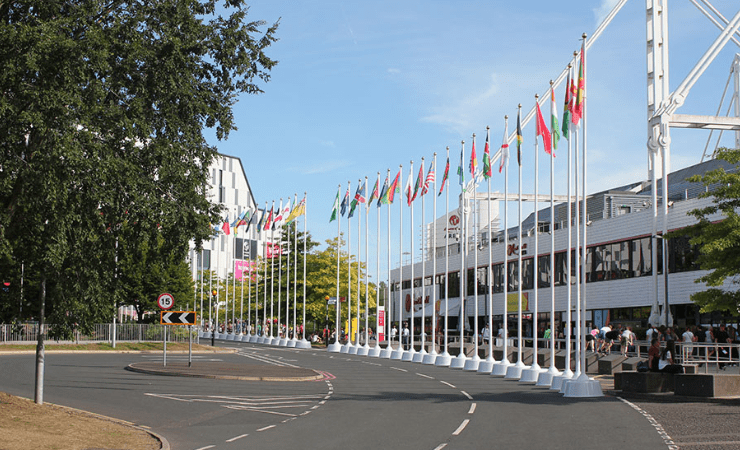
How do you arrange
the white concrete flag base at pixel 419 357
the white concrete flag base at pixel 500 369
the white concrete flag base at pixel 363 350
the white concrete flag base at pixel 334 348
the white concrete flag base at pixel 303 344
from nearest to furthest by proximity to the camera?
the white concrete flag base at pixel 500 369 → the white concrete flag base at pixel 419 357 → the white concrete flag base at pixel 363 350 → the white concrete flag base at pixel 334 348 → the white concrete flag base at pixel 303 344

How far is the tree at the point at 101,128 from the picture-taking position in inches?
541

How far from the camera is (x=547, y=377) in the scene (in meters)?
27.8

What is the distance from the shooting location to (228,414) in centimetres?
1869

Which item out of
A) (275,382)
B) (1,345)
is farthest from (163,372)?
(1,345)

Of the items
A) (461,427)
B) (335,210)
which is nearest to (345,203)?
(335,210)

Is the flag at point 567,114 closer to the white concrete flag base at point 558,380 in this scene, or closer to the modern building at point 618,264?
the white concrete flag base at point 558,380

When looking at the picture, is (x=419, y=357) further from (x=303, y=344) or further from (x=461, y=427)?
(x=461, y=427)

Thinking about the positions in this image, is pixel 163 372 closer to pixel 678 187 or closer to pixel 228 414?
pixel 228 414

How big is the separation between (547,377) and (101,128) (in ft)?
58.8

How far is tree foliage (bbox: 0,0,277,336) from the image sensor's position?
542 inches

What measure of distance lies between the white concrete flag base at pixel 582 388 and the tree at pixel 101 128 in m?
11.2

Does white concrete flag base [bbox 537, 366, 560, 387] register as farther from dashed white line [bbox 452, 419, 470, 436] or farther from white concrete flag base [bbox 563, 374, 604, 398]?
dashed white line [bbox 452, 419, 470, 436]

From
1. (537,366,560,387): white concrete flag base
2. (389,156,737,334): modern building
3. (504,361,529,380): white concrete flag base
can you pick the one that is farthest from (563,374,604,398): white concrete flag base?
(389,156,737,334): modern building

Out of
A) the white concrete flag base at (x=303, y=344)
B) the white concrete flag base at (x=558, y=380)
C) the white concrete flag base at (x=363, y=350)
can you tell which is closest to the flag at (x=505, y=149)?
the white concrete flag base at (x=558, y=380)
